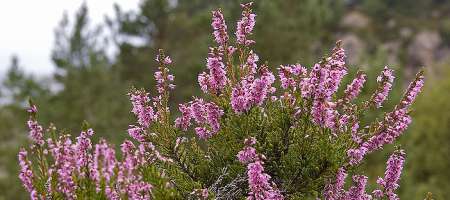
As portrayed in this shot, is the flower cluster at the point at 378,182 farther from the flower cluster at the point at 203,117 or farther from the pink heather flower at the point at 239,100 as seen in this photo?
the flower cluster at the point at 203,117

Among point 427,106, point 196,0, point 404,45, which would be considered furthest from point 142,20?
point 404,45

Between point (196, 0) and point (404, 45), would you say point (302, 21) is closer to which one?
point (196, 0)

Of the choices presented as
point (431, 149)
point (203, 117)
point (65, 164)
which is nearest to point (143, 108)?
point (203, 117)

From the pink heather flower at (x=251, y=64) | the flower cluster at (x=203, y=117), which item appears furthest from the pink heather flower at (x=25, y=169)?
the pink heather flower at (x=251, y=64)

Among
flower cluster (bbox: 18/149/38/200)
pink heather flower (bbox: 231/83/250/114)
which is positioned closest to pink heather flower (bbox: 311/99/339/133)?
pink heather flower (bbox: 231/83/250/114)

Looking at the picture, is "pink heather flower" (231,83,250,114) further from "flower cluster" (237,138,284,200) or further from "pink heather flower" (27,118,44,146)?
"pink heather flower" (27,118,44,146)

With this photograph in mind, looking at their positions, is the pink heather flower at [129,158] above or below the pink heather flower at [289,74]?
below
